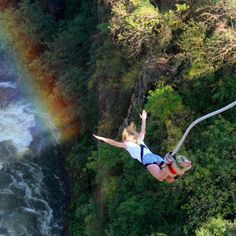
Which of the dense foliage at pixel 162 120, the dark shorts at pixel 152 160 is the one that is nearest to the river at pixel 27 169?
the dense foliage at pixel 162 120

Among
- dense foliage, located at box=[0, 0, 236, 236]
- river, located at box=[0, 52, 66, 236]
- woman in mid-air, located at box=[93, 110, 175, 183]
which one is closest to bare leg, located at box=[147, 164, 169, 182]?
woman in mid-air, located at box=[93, 110, 175, 183]

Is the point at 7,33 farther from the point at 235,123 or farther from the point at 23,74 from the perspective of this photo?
the point at 235,123

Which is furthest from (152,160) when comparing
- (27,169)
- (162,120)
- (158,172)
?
(27,169)

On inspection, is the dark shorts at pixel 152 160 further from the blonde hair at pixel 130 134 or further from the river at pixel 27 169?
the river at pixel 27 169

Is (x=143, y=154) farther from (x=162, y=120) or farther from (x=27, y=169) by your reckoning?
(x=27, y=169)

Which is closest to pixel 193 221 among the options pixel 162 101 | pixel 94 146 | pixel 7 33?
pixel 162 101
